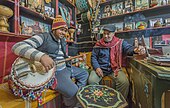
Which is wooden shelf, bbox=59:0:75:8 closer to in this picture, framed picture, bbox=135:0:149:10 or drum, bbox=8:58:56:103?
framed picture, bbox=135:0:149:10

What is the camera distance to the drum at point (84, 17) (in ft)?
7.14

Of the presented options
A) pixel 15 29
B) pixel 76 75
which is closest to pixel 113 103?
pixel 76 75

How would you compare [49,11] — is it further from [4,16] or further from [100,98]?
[100,98]

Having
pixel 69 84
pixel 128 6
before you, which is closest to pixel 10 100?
pixel 69 84

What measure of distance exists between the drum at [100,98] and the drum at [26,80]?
34 cm

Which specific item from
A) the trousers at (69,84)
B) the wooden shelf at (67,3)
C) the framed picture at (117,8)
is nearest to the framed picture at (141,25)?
the framed picture at (117,8)

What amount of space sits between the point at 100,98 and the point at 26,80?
24.3 inches

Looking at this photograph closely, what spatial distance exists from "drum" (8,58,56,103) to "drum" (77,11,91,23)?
5.14ft

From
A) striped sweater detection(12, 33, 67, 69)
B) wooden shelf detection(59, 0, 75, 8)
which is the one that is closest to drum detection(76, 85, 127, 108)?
striped sweater detection(12, 33, 67, 69)

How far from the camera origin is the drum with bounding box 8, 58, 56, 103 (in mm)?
815

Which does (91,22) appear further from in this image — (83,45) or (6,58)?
(6,58)

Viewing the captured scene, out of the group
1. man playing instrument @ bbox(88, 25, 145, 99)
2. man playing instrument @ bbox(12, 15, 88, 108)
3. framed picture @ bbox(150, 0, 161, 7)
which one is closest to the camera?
man playing instrument @ bbox(12, 15, 88, 108)

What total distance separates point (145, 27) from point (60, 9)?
57.8 inches

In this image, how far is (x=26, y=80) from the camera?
84 centimetres
